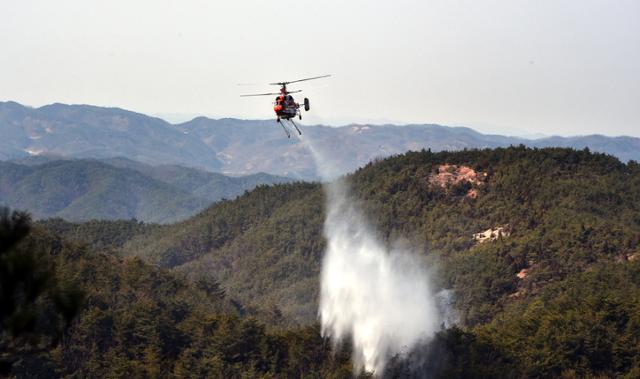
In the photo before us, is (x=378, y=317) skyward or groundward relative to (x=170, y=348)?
groundward

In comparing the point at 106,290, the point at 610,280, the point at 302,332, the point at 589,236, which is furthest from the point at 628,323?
the point at 106,290

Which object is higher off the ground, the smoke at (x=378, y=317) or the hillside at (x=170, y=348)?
the hillside at (x=170, y=348)

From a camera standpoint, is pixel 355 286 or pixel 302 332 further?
pixel 355 286

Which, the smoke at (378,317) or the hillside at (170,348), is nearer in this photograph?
the hillside at (170,348)

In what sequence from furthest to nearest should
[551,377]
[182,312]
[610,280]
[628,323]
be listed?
[610,280] < [182,312] < [628,323] < [551,377]

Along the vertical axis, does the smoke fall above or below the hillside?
below

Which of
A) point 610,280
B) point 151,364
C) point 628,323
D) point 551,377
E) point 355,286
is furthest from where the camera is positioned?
point 355,286

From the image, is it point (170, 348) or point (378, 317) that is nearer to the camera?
point (170, 348)

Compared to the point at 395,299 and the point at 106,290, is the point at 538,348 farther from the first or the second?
the point at 106,290

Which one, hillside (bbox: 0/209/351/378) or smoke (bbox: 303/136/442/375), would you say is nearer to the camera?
hillside (bbox: 0/209/351/378)

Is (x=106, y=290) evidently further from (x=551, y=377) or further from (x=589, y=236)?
(x=589, y=236)
